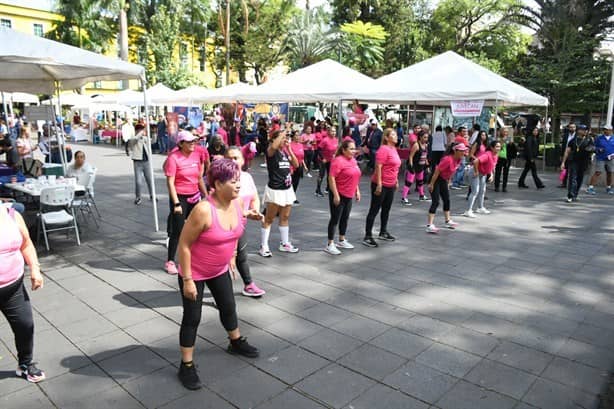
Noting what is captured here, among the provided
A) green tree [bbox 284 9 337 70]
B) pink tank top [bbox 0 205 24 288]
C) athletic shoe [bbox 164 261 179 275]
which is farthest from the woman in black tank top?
green tree [bbox 284 9 337 70]

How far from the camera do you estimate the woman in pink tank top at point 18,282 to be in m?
2.99

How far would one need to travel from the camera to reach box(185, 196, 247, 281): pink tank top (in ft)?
10.1

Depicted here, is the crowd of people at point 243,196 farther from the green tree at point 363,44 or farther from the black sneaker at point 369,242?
the green tree at point 363,44

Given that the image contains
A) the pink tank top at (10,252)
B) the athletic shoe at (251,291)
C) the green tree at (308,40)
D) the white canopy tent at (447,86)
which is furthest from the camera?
the green tree at (308,40)

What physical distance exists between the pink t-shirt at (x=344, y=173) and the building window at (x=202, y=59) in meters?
40.8

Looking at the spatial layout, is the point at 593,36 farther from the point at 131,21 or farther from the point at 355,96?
the point at 131,21

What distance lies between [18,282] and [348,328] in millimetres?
2638

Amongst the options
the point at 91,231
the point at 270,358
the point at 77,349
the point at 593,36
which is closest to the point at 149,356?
the point at 77,349

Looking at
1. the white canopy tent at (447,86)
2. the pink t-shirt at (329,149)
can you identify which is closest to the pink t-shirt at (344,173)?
the pink t-shirt at (329,149)

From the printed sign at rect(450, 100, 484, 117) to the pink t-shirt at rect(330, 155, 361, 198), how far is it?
5.68m

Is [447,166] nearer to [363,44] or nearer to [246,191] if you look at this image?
[246,191]

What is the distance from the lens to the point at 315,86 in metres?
13.5

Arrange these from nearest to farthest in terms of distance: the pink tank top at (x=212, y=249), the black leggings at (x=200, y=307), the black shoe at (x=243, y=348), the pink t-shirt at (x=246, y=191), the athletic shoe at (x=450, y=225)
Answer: the pink tank top at (x=212, y=249)
the black leggings at (x=200, y=307)
the black shoe at (x=243, y=348)
the pink t-shirt at (x=246, y=191)
the athletic shoe at (x=450, y=225)

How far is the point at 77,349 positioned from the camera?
3.82 meters
